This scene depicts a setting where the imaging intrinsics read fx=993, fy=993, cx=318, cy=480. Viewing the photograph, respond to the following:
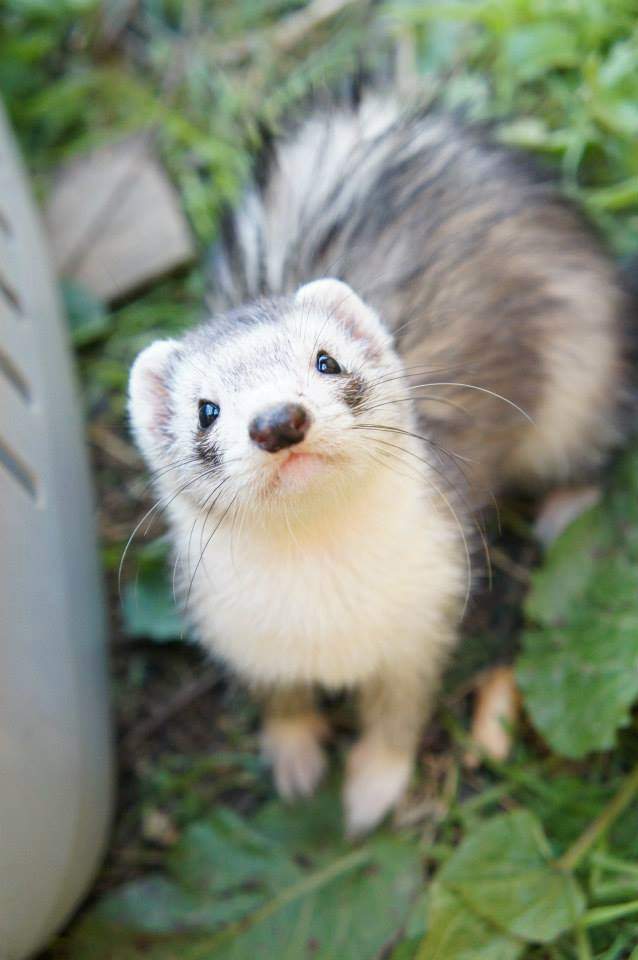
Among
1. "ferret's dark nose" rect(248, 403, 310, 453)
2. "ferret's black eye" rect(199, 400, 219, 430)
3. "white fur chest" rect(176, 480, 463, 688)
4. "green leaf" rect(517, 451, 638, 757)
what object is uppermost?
"ferret's dark nose" rect(248, 403, 310, 453)

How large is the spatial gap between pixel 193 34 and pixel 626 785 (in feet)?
7.94

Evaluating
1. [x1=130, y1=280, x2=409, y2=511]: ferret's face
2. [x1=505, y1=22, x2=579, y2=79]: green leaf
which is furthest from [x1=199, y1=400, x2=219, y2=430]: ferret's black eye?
[x1=505, y1=22, x2=579, y2=79]: green leaf

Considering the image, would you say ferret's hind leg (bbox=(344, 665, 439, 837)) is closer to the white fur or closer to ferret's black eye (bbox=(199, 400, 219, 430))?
the white fur

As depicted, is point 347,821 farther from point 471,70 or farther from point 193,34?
point 193,34

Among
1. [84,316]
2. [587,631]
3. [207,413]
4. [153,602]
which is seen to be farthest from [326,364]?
[84,316]

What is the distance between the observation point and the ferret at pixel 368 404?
1.46m

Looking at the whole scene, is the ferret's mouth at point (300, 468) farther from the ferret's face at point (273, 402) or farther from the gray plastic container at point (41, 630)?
the gray plastic container at point (41, 630)

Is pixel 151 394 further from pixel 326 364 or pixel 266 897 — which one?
pixel 266 897

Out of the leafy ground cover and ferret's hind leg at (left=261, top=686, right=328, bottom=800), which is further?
ferret's hind leg at (left=261, top=686, right=328, bottom=800)

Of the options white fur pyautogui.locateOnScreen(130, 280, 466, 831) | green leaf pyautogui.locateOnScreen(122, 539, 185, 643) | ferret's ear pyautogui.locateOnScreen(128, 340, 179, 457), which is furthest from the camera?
green leaf pyautogui.locateOnScreen(122, 539, 185, 643)

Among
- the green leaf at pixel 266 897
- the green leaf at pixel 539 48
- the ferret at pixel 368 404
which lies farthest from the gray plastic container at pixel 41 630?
the green leaf at pixel 539 48

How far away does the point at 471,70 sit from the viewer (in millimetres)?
2643

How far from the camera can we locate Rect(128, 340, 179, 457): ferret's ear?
162 cm

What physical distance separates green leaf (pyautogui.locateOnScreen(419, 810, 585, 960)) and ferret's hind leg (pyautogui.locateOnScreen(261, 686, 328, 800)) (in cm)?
38
